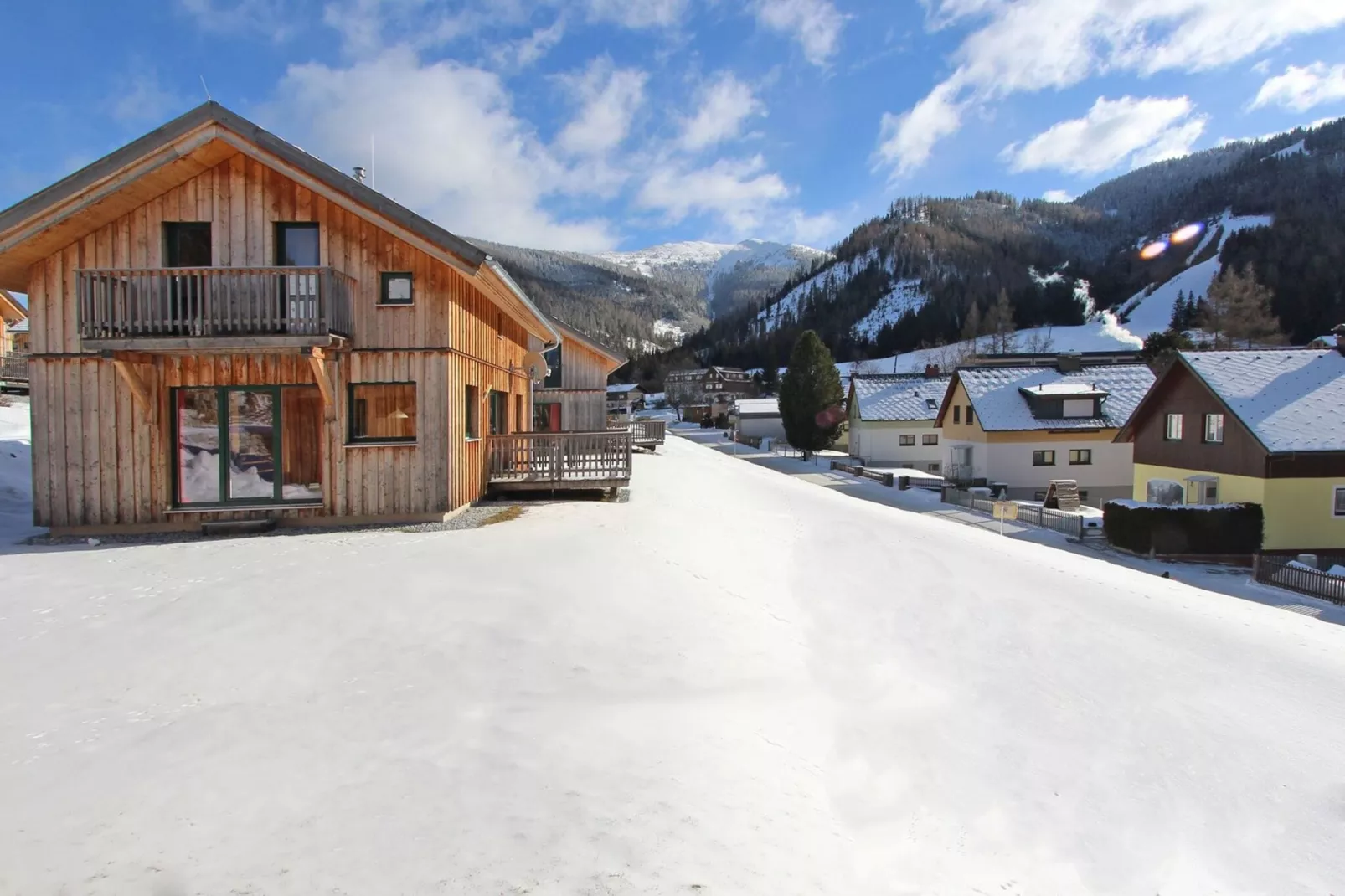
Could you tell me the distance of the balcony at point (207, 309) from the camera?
10766 millimetres

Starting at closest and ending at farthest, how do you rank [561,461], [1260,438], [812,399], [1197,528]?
[561,461], [1260,438], [1197,528], [812,399]

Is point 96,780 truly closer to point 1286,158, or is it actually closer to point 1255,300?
point 1255,300

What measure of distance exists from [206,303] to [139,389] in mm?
1948

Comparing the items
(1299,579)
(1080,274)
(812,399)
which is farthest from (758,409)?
(1080,274)

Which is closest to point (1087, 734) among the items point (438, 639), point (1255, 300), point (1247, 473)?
point (438, 639)

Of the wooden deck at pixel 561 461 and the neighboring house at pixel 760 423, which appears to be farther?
the neighboring house at pixel 760 423

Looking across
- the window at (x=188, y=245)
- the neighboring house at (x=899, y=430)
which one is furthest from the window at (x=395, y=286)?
the neighboring house at (x=899, y=430)

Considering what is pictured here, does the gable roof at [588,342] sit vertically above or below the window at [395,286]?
above

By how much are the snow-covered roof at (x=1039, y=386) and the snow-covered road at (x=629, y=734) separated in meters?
29.3

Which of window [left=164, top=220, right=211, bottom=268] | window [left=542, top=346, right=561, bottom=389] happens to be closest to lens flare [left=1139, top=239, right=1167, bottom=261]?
window [left=542, top=346, right=561, bottom=389]

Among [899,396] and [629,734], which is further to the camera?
Result: [899,396]

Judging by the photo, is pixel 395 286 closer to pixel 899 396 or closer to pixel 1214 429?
pixel 1214 429

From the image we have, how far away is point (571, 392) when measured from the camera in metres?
30.7

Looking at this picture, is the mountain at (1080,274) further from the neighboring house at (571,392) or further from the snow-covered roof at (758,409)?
the neighboring house at (571,392)
